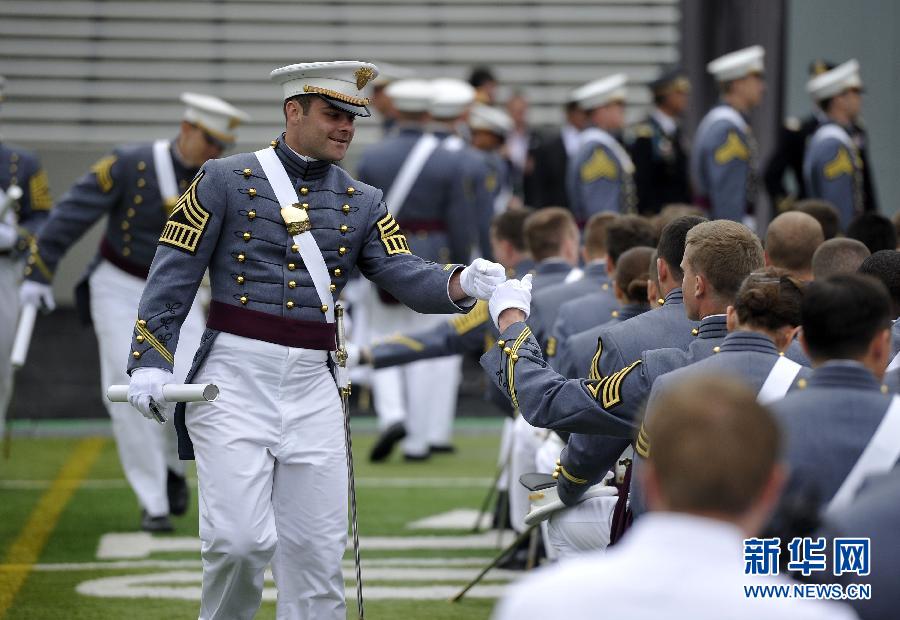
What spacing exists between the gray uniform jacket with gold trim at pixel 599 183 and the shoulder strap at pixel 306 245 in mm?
6736

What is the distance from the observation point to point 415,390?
1087cm

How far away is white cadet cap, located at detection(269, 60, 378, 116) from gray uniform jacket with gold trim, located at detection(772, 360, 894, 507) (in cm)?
216

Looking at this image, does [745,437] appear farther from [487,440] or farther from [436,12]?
[436,12]

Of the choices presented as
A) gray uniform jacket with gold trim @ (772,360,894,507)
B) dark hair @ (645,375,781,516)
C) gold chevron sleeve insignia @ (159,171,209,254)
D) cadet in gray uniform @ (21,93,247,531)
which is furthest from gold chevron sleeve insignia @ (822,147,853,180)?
dark hair @ (645,375,781,516)

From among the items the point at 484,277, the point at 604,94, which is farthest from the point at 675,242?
the point at 604,94

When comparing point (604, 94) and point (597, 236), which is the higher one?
point (604, 94)

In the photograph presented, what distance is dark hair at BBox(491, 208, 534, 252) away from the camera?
28.7 ft

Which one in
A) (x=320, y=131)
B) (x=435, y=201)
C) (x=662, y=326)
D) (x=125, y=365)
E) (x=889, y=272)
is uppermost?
(x=320, y=131)

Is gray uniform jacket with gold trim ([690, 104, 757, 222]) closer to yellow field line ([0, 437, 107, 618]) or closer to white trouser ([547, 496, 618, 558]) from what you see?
yellow field line ([0, 437, 107, 618])

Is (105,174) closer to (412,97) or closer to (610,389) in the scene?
(412,97)

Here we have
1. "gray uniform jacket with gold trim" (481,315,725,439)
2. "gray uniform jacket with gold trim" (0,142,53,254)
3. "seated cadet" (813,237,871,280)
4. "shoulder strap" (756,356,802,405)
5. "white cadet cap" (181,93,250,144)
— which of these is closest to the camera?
"shoulder strap" (756,356,802,405)

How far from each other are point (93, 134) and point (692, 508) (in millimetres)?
18034

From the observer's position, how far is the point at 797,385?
4207 mm

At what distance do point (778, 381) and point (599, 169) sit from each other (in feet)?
26.0
